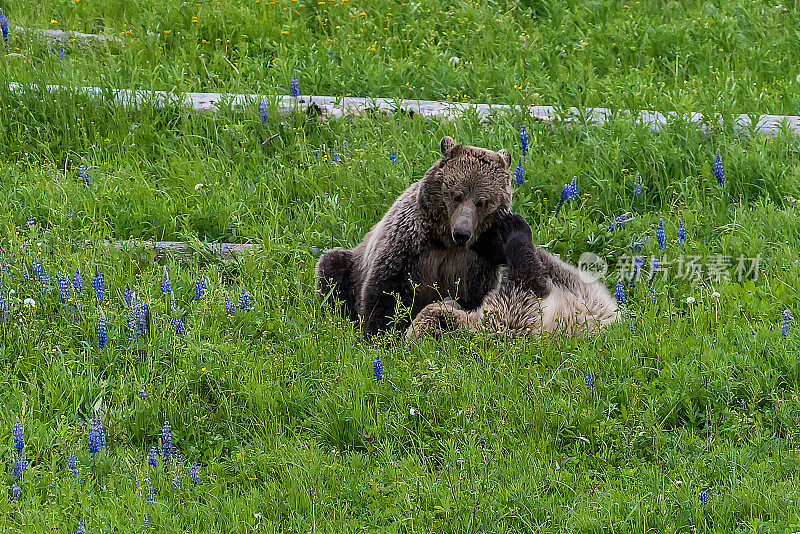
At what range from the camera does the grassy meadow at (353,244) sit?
14.1ft

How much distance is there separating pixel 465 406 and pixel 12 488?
6.88ft

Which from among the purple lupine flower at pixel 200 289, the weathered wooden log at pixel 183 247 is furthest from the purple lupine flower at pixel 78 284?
the weathered wooden log at pixel 183 247

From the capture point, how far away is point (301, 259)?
6.68 metres

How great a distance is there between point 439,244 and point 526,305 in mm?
641

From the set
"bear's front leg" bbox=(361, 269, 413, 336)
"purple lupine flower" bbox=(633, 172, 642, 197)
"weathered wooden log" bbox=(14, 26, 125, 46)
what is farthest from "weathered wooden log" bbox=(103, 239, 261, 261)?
"weathered wooden log" bbox=(14, 26, 125, 46)

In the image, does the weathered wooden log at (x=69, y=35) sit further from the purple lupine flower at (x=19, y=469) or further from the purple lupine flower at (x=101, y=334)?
the purple lupine flower at (x=19, y=469)

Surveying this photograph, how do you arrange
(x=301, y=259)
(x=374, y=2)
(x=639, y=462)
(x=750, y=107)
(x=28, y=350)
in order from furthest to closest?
(x=374, y=2) → (x=750, y=107) → (x=301, y=259) → (x=28, y=350) → (x=639, y=462)

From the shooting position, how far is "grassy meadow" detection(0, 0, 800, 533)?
431 centimetres

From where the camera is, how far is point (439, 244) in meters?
5.96

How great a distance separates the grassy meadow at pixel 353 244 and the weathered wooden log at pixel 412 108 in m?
0.10

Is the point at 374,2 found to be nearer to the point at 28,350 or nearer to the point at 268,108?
the point at 268,108

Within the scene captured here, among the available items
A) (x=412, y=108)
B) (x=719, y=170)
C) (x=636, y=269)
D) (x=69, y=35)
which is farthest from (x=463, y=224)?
(x=69, y=35)

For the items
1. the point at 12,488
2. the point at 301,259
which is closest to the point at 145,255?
the point at 301,259

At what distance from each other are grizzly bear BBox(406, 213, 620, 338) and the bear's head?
21 cm
